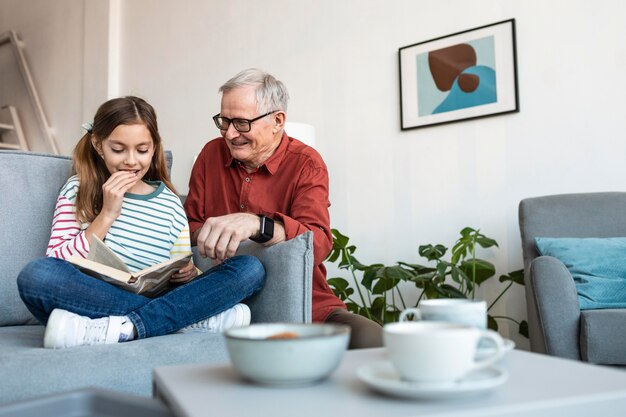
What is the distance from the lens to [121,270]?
157 centimetres

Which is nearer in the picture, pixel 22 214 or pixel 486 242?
pixel 22 214

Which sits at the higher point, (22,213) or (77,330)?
(22,213)

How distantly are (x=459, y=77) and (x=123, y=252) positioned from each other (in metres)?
2.02

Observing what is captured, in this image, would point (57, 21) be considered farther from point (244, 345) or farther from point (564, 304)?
point (244, 345)

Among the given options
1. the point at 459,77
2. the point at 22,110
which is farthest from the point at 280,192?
the point at 22,110

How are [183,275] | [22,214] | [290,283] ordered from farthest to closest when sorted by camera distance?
[22,214]
[183,275]
[290,283]

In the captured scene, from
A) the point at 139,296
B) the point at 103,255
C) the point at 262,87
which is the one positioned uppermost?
the point at 262,87

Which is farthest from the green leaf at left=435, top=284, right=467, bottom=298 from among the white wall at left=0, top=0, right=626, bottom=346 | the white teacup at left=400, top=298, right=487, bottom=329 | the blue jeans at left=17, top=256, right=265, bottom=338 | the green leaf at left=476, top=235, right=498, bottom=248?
the white teacup at left=400, top=298, right=487, bottom=329

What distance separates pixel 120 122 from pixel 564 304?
1.56 meters

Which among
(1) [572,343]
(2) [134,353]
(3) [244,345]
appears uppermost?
(3) [244,345]

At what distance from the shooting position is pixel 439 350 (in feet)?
2.00

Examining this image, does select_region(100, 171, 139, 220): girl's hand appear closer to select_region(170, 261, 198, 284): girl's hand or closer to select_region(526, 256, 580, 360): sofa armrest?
select_region(170, 261, 198, 284): girl's hand

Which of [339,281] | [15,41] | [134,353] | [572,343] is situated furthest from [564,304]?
[15,41]

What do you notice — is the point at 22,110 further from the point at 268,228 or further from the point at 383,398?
the point at 383,398
